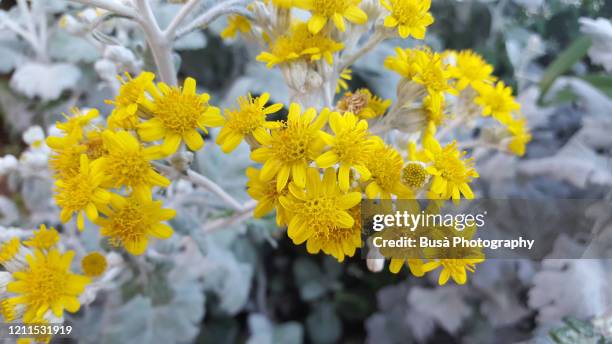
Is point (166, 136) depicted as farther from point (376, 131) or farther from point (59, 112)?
point (59, 112)

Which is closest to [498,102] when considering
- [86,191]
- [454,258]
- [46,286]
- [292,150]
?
[454,258]

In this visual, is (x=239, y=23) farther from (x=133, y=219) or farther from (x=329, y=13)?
(x=133, y=219)

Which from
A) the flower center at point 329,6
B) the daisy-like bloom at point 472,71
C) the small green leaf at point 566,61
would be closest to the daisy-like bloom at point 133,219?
the flower center at point 329,6

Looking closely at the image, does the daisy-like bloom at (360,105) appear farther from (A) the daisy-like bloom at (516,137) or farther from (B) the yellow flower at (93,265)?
(B) the yellow flower at (93,265)

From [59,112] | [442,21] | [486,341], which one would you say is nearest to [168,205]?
[59,112]

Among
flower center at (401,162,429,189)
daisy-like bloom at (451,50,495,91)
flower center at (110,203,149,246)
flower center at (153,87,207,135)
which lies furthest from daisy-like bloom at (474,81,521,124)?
flower center at (110,203,149,246)

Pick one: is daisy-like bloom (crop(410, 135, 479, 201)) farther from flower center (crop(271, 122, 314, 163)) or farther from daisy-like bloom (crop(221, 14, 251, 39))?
daisy-like bloom (crop(221, 14, 251, 39))
